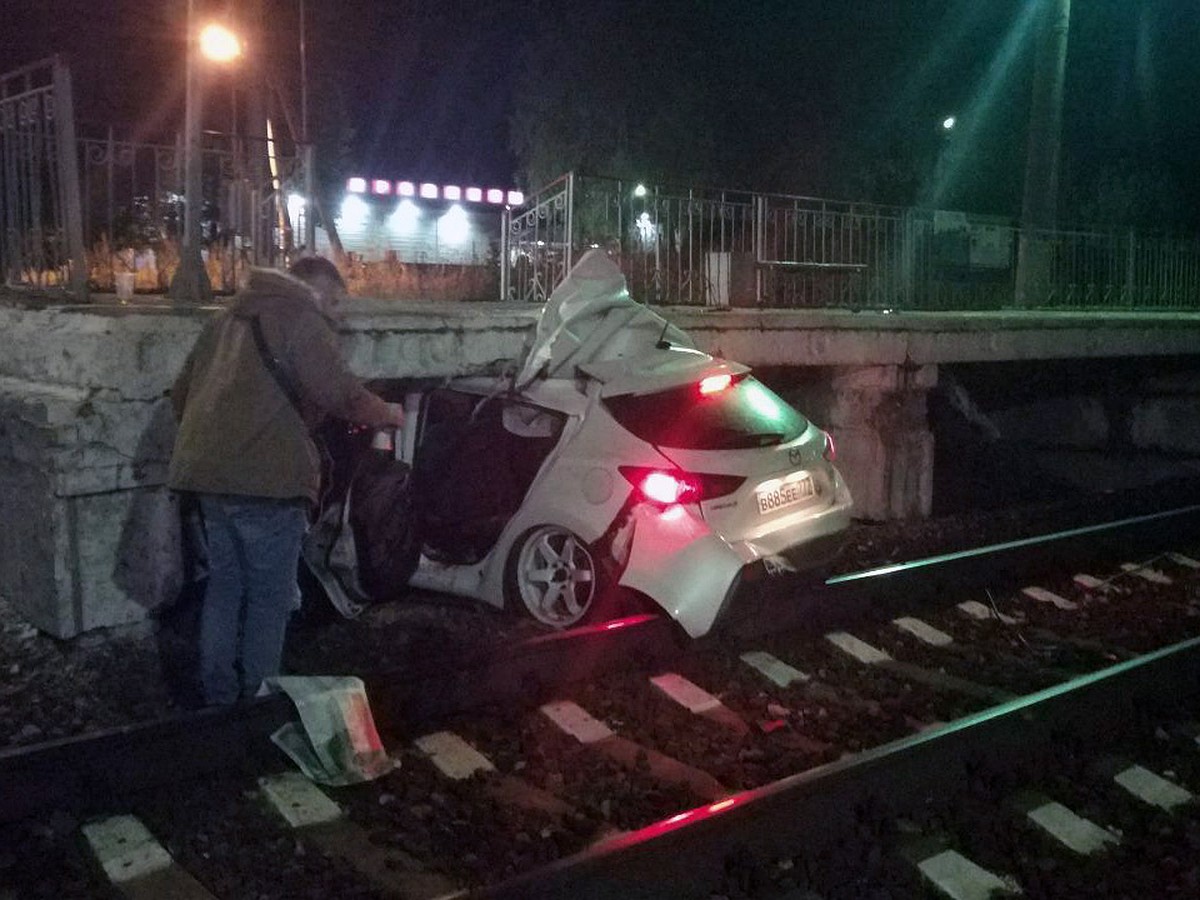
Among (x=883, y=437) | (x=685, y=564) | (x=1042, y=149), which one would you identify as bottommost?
(x=685, y=564)

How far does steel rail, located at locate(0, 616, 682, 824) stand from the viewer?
4.16 m

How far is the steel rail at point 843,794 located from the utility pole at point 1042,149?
11.7 metres

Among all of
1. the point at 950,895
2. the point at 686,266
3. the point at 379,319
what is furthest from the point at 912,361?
the point at 950,895

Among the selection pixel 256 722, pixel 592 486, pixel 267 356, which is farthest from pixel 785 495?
pixel 256 722

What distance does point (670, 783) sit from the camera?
4.73 metres

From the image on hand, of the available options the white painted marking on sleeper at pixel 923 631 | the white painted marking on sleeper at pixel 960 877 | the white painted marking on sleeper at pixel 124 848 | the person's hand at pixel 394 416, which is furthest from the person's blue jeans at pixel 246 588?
the white painted marking on sleeper at pixel 923 631

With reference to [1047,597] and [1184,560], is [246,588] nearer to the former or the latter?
[1047,597]

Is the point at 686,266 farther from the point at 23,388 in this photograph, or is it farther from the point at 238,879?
the point at 238,879

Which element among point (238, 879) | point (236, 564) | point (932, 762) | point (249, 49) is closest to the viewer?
point (238, 879)

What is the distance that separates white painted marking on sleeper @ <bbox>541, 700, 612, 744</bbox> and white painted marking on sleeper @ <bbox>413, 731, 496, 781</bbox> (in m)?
0.43

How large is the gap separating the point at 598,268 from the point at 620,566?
1.71 m

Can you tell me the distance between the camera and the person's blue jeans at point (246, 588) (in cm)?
488

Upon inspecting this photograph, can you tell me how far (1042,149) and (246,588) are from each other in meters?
14.3

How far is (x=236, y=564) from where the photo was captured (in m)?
4.99
